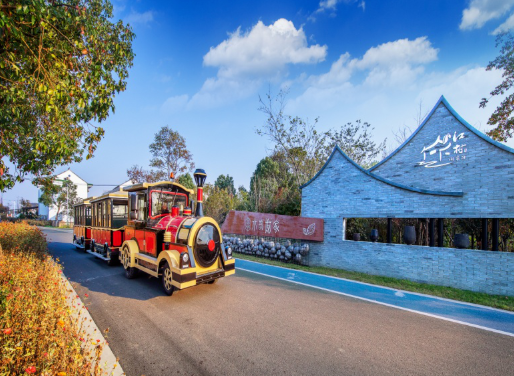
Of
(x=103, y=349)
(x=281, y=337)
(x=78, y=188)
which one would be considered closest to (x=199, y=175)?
(x=103, y=349)

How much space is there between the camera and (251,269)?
849 cm

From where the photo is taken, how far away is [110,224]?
8.98 meters

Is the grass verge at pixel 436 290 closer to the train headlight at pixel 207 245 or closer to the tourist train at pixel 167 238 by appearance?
the train headlight at pixel 207 245

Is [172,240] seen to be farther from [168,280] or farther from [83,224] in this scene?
[83,224]

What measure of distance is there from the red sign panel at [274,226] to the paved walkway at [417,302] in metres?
2.33

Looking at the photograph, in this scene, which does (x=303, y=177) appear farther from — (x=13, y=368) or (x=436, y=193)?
(x=13, y=368)

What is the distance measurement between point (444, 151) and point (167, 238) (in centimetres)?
873

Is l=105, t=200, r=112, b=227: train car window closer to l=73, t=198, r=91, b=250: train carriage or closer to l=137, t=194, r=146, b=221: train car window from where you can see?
l=137, t=194, r=146, b=221: train car window

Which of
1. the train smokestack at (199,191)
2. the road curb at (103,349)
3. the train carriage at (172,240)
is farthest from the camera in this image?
the train smokestack at (199,191)

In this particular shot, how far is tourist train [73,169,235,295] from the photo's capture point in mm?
5555

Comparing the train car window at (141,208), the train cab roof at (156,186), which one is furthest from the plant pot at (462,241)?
the train car window at (141,208)

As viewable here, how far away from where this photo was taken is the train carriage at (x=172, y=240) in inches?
217

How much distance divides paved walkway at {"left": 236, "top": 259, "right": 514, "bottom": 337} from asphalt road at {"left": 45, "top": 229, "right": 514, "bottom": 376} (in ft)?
1.23

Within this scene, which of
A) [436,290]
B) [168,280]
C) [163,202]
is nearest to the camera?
[168,280]
